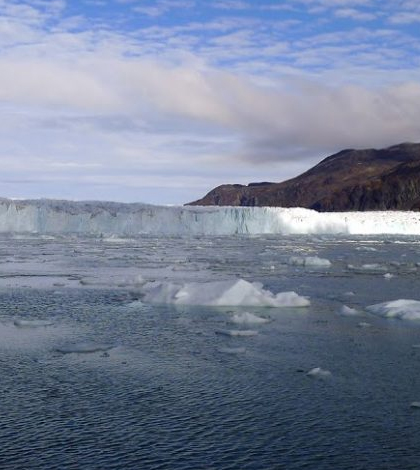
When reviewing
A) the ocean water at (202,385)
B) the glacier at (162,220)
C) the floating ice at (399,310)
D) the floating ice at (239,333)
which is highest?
the glacier at (162,220)

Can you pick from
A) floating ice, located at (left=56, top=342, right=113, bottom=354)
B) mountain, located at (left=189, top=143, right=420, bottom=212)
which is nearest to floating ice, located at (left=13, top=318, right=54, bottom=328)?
floating ice, located at (left=56, top=342, right=113, bottom=354)

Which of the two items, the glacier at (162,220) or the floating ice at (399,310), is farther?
the glacier at (162,220)

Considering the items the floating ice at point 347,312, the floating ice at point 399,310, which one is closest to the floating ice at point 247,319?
the floating ice at point 347,312

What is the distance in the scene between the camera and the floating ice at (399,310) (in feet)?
30.0

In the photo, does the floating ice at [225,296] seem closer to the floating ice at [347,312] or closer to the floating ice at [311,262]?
the floating ice at [347,312]

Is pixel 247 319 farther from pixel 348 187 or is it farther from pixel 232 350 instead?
pixel 348 187

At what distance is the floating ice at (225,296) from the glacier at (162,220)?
2746cm

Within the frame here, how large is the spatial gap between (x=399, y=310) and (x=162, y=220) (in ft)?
102

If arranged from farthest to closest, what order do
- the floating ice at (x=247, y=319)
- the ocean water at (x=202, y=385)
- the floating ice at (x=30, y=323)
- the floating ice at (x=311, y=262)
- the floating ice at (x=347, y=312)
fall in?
1. the floating ice at (x=311, y=262)
2. the floating ice at (x=347, y=312)
3. the floating ice at (x=247, y=319)
4. the floating ice at (x=30, y=323)
5. the ocean water at (x=202, y=385)

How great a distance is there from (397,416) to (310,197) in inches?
4892

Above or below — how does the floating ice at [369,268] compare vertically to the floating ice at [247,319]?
above

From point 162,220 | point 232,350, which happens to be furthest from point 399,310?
point 162,220

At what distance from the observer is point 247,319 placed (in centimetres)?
884

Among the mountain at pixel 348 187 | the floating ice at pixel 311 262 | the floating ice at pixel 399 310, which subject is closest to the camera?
the floating ice at pixel 399 310
